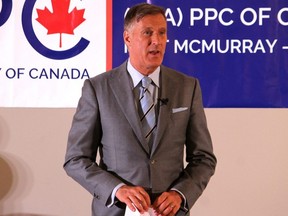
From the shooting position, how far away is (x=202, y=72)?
322 cm

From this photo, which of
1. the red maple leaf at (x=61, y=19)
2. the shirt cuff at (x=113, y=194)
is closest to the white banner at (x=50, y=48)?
the red maple leaf at (x=61, y=19)

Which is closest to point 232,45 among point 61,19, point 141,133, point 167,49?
point 167,49

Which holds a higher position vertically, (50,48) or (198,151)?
(50,48)

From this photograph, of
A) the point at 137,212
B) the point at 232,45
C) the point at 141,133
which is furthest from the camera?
the point at 232,45

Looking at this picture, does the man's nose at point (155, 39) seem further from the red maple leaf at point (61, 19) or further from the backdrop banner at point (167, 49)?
the red maple leaf at point (61, 19)

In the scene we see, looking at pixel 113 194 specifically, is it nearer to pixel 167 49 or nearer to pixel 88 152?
pixel 88 152

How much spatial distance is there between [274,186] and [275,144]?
0.28 m

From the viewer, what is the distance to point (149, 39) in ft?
5.63

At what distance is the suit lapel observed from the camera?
170 centimetres

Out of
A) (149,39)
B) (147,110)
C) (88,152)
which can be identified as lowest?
(88,152)

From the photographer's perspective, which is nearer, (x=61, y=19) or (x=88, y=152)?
(x=88, y=152)

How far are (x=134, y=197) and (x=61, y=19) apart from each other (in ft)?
6.44

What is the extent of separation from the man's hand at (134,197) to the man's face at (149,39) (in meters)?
0.44

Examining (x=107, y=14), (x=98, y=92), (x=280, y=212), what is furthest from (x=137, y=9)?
(x=280, y=212)
